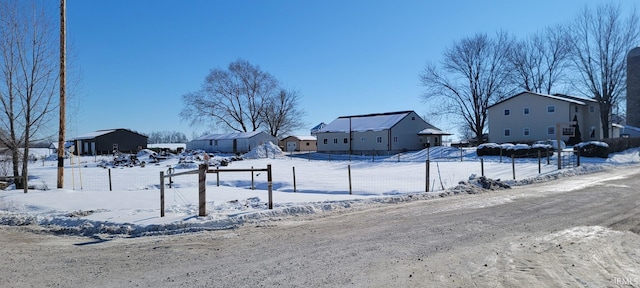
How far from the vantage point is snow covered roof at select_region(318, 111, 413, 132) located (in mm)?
55097

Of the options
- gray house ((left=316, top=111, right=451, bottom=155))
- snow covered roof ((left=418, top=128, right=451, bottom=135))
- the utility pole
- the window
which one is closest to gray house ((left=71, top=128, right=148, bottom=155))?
gray house ((left=316, top=111, right=451, bottom=155))

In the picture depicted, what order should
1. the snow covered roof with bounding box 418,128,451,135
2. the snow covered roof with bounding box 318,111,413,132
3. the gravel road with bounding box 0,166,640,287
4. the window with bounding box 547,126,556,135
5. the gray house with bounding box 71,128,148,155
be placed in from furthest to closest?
the gray house with bounding box 71,128,148,155, the snow covered roof with bounding box 318,111,413,132, the snow covered roof with bounding box 418,128,451,135, the window with bounding box 547,126,556,135, the gravel road with bounding box 0,166,640,287

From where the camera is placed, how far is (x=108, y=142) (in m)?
71.4

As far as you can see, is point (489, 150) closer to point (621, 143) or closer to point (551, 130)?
point (621, 143)

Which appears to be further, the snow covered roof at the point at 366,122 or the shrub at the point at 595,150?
the snow covered roof at the point at 366,122

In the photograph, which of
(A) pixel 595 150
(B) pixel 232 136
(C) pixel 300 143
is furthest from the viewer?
(C) pixel 300 143

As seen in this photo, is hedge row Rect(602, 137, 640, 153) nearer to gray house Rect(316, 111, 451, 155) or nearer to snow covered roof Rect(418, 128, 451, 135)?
gray house Rect(316, 111, 451, 155)

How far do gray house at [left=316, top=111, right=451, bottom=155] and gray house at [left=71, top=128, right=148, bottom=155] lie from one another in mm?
34057

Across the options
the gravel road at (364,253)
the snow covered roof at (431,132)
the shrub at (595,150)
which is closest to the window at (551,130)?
the shrub at (595,150)

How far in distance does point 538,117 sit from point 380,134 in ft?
58.7

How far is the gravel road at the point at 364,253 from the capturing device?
554 cm

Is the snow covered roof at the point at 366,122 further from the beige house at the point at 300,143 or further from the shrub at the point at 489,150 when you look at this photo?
the beige house at the point at 300,143

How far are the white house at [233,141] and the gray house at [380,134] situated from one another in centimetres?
1022

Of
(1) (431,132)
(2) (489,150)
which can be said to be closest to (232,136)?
(1) (431,132)
